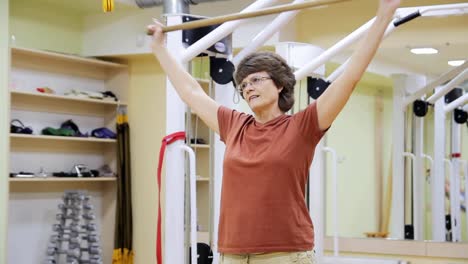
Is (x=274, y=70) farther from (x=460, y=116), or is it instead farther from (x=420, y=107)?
(x=420, y=107)

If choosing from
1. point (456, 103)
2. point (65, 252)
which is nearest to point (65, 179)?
point (65, 252)

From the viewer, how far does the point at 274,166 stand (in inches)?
78.5

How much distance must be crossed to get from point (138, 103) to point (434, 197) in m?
2.77

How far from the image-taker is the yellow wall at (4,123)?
563 centimetres

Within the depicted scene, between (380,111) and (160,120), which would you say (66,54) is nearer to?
(160,120)

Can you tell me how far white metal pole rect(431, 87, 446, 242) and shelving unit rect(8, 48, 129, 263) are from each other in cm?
281

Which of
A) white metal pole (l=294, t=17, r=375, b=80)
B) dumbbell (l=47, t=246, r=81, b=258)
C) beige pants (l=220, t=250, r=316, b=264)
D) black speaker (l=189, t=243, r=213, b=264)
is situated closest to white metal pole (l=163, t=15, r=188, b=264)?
black speaker (l=189, t=243, r=213, b=264)

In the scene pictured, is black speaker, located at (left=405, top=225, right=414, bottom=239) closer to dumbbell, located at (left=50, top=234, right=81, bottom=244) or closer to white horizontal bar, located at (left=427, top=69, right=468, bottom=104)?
white horizontal bar, located at (left=427, top=69, right=468, bottom=104)

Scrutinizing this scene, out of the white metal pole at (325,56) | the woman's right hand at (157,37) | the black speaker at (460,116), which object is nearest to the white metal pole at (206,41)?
the white metal pole at (325,56)

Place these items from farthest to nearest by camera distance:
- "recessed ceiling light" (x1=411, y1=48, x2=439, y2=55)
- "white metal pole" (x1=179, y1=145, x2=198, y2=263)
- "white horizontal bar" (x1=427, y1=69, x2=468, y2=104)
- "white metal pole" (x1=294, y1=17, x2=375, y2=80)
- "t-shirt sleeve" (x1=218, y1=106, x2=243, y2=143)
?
"recessed ceiling light" (x1=411, y1=48, x2=439, y2=55) → "white horizontal bar" (x1=427, y1=69, x2=468, y2=104) → "white metal pole" (x1=294, y1=17, x2=375, y2=80) → "white metal pole" (x1=179, y1=145, x2=198, y2=263) → "t-shirt sleeve" (x1=218, y1=106, x2=243, y2=143)

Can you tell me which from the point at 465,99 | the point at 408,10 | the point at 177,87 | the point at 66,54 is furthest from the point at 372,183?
the point at 177,87

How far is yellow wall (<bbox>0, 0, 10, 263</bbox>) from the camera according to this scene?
5.63 metres

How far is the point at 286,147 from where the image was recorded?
2012 millimetres

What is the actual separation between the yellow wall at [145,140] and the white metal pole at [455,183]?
251 cm
